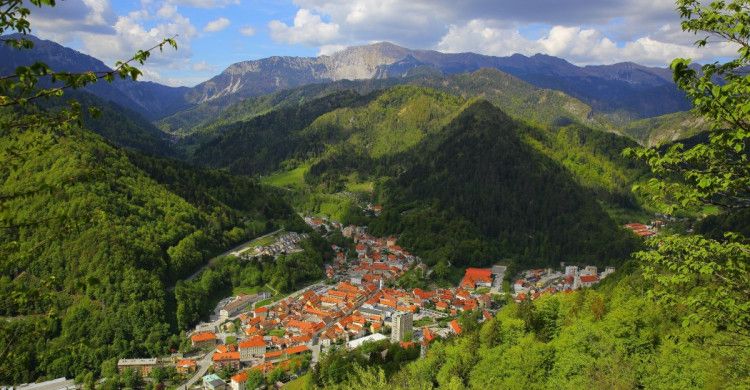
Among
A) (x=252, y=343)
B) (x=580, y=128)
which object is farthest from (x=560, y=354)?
(x=580, y=128)

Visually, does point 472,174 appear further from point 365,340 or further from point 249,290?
point 365,340

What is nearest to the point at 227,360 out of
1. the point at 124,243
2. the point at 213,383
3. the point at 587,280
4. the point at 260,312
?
the point at 213,383

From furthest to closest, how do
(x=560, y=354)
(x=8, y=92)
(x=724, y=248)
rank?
(x=560, y=354)
(x=724, y=248)
(x=8, y=92)

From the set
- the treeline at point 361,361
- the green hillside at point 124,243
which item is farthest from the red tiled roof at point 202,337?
the treeline at point 361,361

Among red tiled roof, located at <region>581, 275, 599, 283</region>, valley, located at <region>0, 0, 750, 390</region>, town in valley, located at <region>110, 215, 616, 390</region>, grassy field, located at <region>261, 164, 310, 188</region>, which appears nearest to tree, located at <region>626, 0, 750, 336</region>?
valley, located at <region>0, 0, 750, 390</region>

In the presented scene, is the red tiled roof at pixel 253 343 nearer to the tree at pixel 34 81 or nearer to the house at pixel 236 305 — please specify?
the house at pixel 236 305

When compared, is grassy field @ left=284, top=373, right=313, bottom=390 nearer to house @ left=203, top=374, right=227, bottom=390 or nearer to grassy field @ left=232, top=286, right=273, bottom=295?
house @ left=203, top=374, right=227, bottom=390

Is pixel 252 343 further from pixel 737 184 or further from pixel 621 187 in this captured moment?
pixel 621 187
